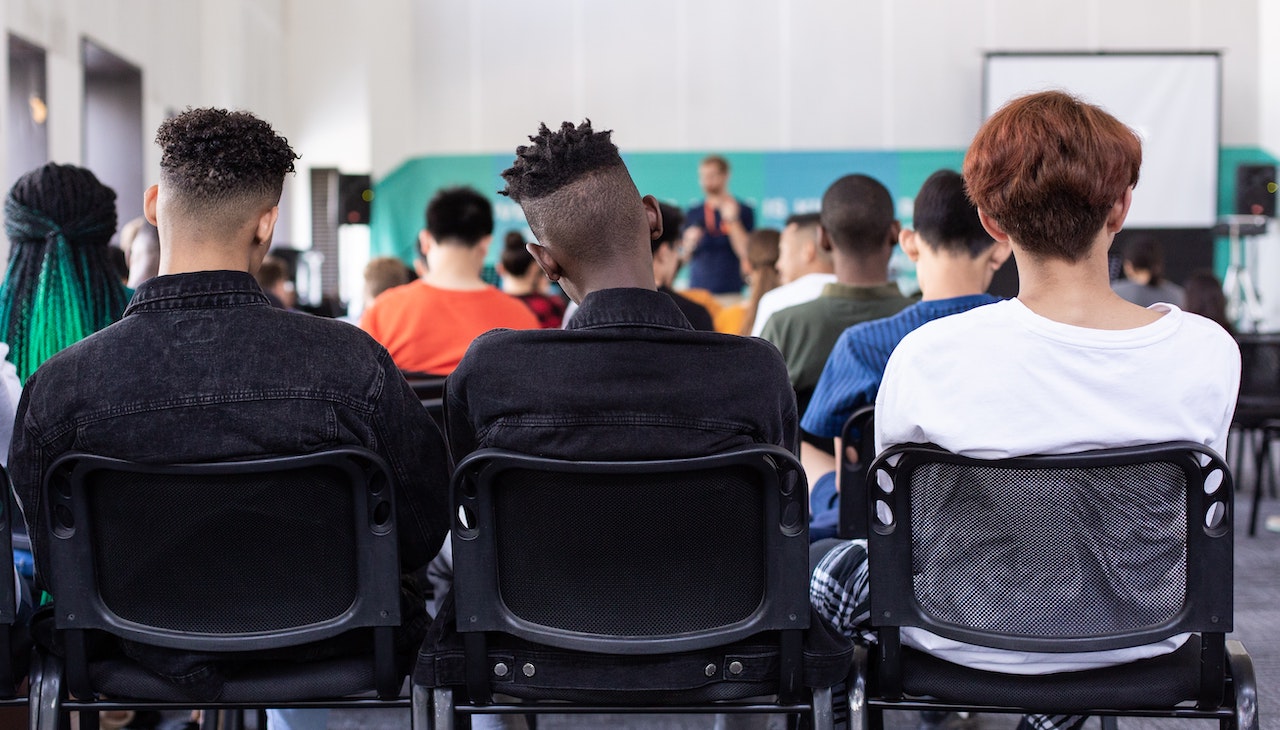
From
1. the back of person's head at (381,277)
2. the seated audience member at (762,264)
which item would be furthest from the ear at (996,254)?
the back of person's head at (381,277)

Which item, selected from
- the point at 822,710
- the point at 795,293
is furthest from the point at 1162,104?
the point at 822,710

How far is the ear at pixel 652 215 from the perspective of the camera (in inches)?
61.9

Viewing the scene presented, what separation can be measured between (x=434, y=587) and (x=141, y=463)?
109cm

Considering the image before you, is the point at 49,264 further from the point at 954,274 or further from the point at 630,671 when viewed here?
the point at 954,274

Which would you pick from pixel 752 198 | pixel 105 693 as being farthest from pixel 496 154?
pixel 105 693

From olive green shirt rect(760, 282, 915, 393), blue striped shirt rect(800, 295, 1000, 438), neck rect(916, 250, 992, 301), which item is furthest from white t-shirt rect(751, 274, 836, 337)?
blue striped shirt rect(800, 295, 1000, 438)

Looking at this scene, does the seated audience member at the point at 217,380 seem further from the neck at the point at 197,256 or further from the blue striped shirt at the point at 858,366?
the blue striped shirt at the point at 858,366

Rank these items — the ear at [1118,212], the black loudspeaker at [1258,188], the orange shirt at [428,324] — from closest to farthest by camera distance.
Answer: the ear at [1118,212] → the orange shirt at [428,324] → the black loudspeaker at [1258,188]

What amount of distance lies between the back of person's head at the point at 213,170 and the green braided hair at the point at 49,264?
0.70 meters

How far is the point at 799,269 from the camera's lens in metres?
3.72

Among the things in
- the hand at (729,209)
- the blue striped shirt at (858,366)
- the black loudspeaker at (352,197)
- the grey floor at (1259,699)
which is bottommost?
the grey floor at (1259,699)

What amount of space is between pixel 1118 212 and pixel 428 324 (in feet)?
6.37

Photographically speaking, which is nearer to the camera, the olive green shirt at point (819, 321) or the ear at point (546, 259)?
the ear at point (546, 259)

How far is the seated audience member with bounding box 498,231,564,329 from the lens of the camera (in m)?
4.41
